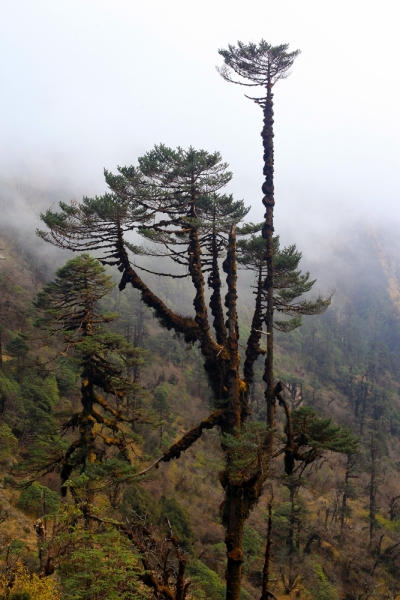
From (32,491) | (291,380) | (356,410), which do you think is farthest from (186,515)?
(356,410)

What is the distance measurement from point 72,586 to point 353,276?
13256 cm

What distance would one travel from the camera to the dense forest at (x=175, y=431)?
7785 millimetres

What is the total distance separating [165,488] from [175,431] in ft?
28.0

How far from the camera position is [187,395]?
49.7 metres

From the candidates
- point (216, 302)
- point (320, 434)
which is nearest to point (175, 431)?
point (216, 302)

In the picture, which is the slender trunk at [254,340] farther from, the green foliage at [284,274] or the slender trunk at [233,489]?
the slender trunk at [233,489]

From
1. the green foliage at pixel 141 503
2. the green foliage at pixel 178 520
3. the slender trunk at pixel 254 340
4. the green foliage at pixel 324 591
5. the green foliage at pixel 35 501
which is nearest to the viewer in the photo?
the slender trunk at pixel 254 340

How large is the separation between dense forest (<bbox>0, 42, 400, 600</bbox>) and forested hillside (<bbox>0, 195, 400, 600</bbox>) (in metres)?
0.12

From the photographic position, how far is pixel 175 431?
3728 centimetres

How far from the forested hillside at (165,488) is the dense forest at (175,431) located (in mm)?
115

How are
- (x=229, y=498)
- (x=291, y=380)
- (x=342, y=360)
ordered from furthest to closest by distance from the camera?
1. (x=342, y=360)
2. (x=291, y=380)
3. (x=229, y=498)

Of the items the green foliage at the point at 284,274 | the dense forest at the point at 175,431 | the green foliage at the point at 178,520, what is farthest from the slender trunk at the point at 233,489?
the green foliage at the point at 178,520

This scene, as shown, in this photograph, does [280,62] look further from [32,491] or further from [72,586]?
[32,491]

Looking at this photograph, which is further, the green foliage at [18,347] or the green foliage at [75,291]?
the green foliage at [18,347]
